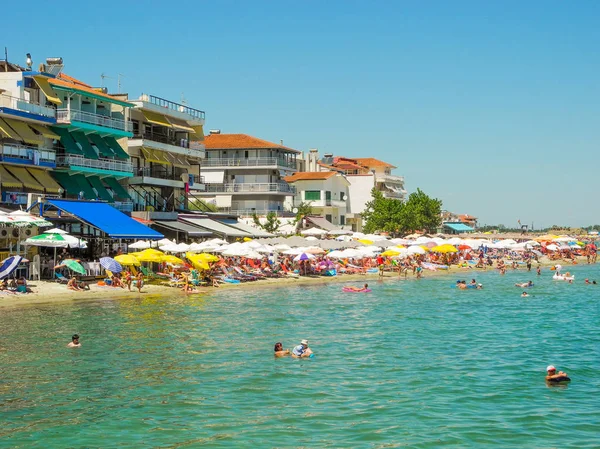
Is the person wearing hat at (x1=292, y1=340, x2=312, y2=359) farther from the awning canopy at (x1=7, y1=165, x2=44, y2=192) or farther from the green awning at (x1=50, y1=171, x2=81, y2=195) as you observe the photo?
the green awning at (x1=50, y1=171, x2=81, y2=195)

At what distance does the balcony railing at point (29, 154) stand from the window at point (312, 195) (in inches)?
1772

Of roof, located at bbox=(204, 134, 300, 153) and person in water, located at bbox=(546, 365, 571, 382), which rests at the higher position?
roof, located at bbox=(204, 134, 300, 153)

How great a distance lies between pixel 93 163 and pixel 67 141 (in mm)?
2389

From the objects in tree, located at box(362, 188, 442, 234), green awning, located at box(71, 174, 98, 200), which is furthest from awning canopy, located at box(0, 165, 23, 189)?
tree, located at box(362, 188, 442, 234)

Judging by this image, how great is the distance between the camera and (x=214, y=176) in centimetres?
8388

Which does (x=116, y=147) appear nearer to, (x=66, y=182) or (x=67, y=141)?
(x=67, y=141)

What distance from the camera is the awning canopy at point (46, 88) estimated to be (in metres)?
48.0

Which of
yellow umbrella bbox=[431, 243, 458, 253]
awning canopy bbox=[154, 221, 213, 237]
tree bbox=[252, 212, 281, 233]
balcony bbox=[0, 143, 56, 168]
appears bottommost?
yellow umbrella bbox=[431, 243, 458, 253]

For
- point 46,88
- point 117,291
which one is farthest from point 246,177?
point 117,291

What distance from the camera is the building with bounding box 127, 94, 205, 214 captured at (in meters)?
58.9

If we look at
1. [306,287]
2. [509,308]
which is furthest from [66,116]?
[509,308]

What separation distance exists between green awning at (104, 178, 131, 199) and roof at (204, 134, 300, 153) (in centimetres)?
2899

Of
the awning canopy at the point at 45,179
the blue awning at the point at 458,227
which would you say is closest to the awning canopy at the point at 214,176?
the awning canopy at the point at 45,179

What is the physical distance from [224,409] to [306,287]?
102ft
